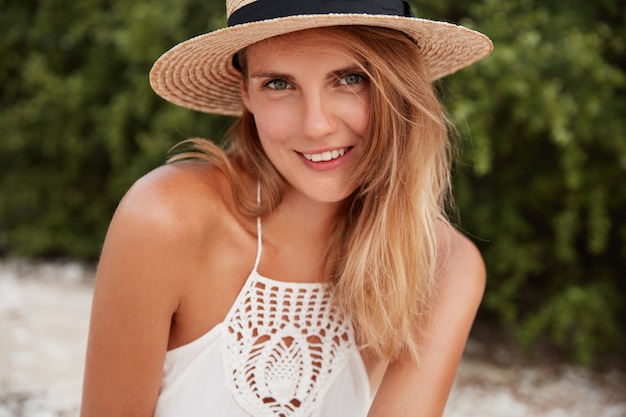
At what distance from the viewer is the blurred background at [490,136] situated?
Answer: 3.35 metres

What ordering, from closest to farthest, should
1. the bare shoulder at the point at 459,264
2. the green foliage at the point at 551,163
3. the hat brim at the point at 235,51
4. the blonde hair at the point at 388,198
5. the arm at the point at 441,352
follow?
the hat brim at the point at 235,51 → the blonde hair at the point at 388,198 → the arm at the point at 441,352 → the bare shoulder at the point at 459,264 → the green foliage at the point at 551,163

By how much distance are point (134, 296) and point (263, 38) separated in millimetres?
752

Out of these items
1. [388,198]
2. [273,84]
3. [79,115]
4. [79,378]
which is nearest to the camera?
[273,84]

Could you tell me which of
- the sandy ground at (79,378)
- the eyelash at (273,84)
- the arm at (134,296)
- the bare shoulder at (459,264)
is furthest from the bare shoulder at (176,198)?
the sandy ground at (79,378)

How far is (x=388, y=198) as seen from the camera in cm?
212

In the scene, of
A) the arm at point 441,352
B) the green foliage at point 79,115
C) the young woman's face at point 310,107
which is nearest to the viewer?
the young woman's face at point 310,107

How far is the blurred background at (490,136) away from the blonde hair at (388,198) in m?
0.75

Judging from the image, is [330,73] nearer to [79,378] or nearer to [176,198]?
[176,198]

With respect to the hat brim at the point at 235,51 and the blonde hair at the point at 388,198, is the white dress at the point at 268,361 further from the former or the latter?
the hat brim at the point at 235,51

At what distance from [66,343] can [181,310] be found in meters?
1.97

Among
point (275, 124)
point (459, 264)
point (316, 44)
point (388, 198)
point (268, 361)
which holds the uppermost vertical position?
point (316, 44)

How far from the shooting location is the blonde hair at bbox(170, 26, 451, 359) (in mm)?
2016

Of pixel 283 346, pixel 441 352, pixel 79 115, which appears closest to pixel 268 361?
pixel 283 346

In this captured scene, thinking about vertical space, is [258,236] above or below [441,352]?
above
